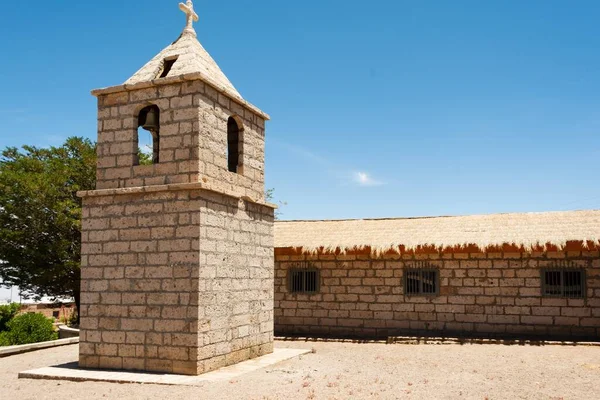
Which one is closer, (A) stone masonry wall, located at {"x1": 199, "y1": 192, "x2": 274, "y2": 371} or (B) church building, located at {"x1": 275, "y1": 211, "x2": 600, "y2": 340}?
(A) stone masonry wall, located at {"x1": 199, "y1": 192, "x2": 274, "y2": 371}

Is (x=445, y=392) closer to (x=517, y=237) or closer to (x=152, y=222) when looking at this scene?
(x=152, y=222)

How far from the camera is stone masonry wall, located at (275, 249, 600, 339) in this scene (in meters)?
14.5

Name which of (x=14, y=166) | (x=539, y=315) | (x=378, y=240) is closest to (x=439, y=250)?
(x=378, y=240)

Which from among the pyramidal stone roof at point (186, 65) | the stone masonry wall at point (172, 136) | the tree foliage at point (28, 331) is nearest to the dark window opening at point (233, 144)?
the stone masonry wall at point (172, 136)

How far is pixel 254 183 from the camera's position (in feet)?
40.1

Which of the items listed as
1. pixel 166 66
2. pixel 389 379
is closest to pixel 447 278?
pixel 389 379

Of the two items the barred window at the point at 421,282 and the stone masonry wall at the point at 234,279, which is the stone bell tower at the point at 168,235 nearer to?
the stone masonry wall at the point at 234,279

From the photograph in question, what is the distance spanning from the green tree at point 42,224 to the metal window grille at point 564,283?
1658 cm

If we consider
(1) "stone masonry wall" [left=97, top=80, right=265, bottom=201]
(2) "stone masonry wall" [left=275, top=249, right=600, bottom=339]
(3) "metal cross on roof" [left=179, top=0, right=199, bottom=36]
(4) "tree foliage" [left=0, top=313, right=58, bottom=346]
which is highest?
(3) "metal cross on roof" [left=179, top=0, right=199, bottom=36]

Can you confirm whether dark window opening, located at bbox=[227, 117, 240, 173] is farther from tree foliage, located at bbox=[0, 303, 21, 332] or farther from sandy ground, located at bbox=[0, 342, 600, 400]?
tree foliage, located at bbox=[0, 303, 21, 332]

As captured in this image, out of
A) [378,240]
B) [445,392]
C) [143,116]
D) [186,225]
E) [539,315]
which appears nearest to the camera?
[445,392]

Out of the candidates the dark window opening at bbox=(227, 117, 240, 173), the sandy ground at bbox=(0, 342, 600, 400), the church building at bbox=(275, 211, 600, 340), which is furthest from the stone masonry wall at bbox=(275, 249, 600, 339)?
the dark window opening at bbox=(227, 117, 240, 173)

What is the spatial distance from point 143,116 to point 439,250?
8.10 meters

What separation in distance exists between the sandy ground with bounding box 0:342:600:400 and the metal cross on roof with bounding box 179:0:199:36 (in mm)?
7023
